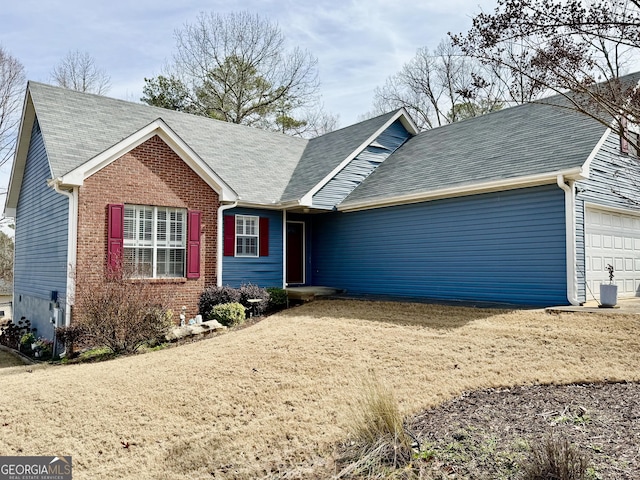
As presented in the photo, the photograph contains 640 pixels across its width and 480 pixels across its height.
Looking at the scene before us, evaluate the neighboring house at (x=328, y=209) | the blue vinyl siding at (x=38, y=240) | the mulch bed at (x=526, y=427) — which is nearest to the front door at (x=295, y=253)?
the neighboring house at (x=328, y=209)

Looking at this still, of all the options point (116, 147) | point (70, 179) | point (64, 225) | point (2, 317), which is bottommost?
point (2, 317)

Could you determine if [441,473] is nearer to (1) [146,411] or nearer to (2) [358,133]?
(1) [146,411]

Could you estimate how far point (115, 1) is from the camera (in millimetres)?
10102

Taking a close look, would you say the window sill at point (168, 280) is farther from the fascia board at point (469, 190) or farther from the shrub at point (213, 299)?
the fascia board at point (469, 190)

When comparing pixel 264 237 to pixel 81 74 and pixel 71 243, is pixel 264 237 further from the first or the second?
pixel 81 74

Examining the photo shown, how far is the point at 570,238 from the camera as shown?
9859 millimetres

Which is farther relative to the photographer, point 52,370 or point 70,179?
point 70,179

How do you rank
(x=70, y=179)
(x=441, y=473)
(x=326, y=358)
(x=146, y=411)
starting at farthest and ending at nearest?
(x=70, y=179) → (x=326, y=358) → (x=146, y=411) → (x=441, y=473)

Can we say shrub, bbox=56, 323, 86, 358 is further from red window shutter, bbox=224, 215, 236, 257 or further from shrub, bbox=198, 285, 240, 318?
red window shutter, bbox=224, 215, 236, 257

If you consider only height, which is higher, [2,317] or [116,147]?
[116,147]

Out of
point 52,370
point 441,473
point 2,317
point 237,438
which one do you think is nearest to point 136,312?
point 52,370

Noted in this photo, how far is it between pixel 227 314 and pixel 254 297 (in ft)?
4.17

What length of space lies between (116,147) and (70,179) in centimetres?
124

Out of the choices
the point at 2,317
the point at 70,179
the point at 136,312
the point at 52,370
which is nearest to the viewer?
the point at 52,370
